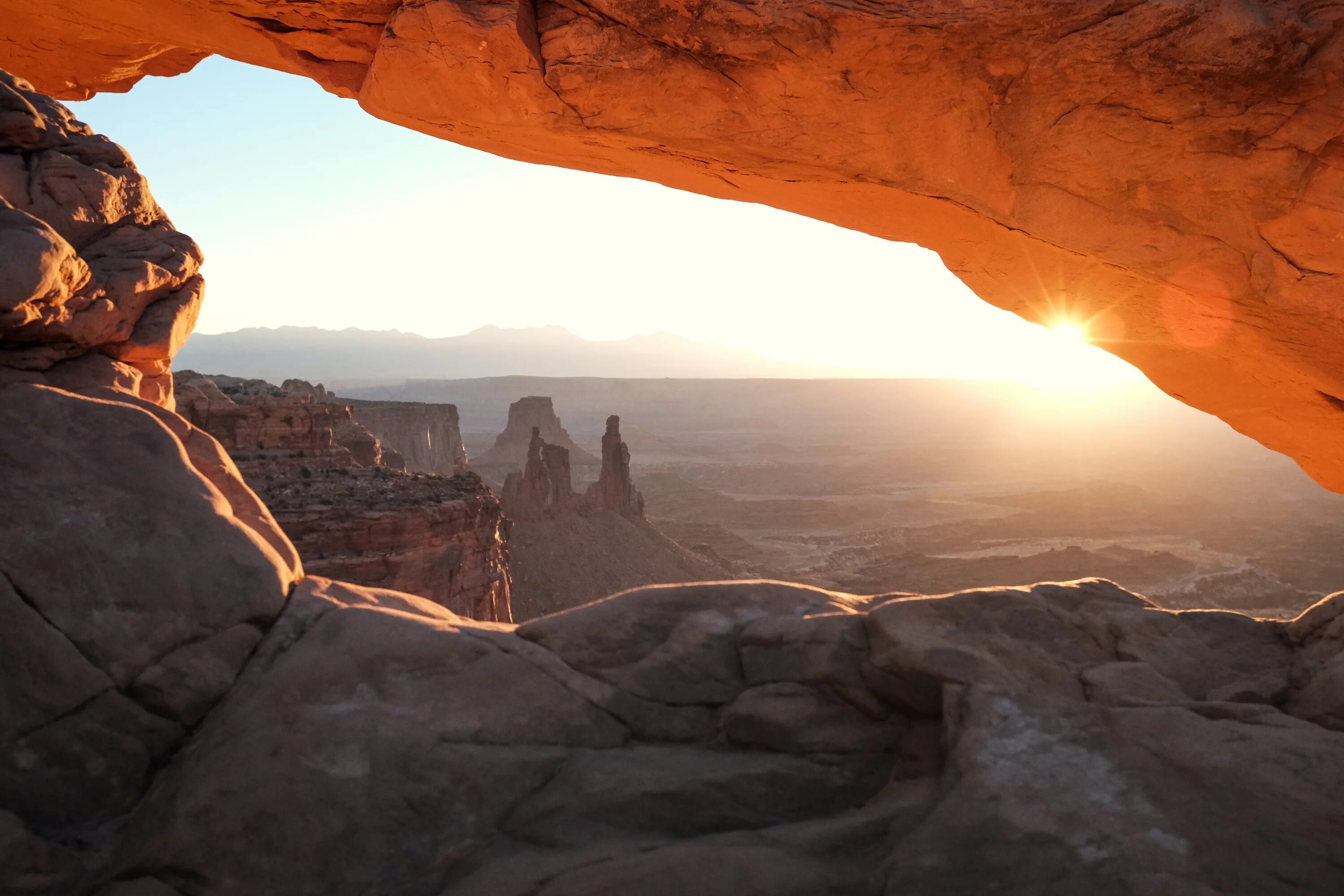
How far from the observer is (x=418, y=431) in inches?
2240

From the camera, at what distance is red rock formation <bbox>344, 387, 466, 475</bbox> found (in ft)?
176

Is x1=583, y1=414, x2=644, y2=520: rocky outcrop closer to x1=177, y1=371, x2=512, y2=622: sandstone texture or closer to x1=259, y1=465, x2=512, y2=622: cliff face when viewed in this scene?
x1=177, y1=371, x2=512, y2=622: sandstone texture

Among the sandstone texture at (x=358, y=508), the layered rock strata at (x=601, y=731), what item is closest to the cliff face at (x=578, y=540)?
the sandstone texture at (x=358, y=508)

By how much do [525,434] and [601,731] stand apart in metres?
69.2

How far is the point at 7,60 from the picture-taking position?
878cm

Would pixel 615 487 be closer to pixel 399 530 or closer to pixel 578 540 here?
pixel 578 540


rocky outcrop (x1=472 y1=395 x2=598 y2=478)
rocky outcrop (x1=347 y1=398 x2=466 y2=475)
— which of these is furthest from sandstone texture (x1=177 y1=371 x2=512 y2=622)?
rocky outcrop (x1=472 y1=395 x2=598 y2=478)

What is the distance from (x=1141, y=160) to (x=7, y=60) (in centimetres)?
1017

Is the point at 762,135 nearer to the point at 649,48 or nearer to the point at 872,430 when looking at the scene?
the point at 649,48

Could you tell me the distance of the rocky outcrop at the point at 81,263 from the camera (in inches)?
209

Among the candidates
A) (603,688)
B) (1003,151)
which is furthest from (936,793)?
(1003,151)

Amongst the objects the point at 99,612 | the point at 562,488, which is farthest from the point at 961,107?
the point at 562,488

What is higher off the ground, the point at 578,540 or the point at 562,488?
the point at 562,488

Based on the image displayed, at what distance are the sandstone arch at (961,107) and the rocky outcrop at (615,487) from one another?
1222 inches
